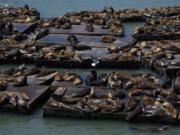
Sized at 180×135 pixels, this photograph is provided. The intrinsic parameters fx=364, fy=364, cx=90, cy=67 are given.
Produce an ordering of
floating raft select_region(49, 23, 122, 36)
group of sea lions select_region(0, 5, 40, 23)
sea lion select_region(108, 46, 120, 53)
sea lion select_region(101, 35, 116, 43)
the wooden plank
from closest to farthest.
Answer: sea lion select_region(108, 46, 120, 53) < the wooden plank < sea lion select_region(101, 35, 116, 43) < floating raft select_region(49, 23, 122, 36) < group of sea lions select_region(0, 5, 40, 23)

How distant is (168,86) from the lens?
11.0 metres

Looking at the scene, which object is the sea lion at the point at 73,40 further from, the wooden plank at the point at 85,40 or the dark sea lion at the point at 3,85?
the dark sea lion at the point at 3,85

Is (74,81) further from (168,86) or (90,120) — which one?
(168,86)

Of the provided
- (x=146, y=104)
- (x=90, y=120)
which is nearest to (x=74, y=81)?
(x=90, y=120)

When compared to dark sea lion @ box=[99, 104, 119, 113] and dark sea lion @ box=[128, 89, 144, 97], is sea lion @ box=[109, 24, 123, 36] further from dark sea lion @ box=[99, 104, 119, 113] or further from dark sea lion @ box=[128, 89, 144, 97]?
dark sea lion @ box=[99, 104, 119, 113]

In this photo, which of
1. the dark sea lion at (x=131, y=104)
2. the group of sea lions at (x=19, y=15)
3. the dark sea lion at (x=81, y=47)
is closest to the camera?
the dark sea lion at (x=131, y=104)

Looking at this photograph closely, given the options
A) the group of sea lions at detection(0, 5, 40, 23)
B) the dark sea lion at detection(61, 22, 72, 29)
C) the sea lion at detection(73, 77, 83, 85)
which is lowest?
the sea lion at detection(73, 77, 83, 85)

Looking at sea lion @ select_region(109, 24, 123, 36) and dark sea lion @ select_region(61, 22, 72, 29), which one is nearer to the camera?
sea lion @ select_region(109, 24, 123, 36)

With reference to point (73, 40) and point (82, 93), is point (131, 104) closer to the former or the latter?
point (82, 93)

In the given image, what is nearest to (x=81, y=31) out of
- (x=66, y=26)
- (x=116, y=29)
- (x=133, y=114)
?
(x=66, y=26)

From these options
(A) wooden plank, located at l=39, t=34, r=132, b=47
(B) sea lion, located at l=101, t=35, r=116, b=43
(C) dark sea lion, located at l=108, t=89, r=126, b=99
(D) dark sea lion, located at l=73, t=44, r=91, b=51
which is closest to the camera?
(C) dark sea lion, located at l=108, t=89, r=126, b=99

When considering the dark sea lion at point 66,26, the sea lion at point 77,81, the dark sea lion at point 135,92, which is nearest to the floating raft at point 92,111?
the dark sea lion at point 135,92

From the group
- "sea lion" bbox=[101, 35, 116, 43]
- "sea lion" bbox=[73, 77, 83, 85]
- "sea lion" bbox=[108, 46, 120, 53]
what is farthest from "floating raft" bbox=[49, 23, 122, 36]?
"sea lion" bbox=[73, 77, 83, 85]

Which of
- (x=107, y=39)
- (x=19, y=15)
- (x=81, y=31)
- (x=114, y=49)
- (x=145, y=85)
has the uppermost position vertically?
(x=19, y=15)
